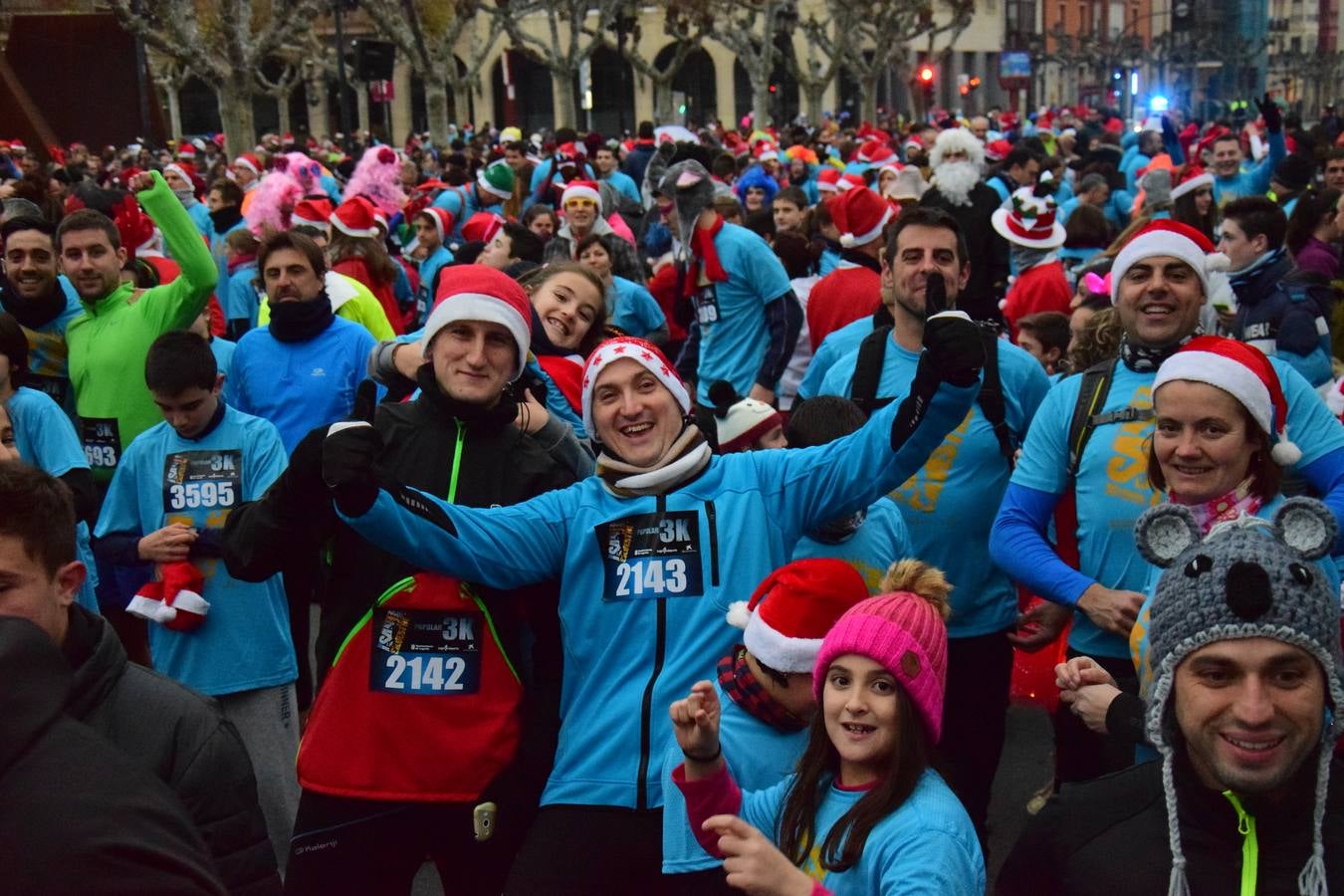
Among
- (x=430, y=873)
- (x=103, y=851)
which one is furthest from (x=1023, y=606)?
(x=103, y=851)

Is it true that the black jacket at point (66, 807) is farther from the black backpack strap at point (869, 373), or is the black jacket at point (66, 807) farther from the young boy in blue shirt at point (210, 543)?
the black backpack strap at point (869, 373)

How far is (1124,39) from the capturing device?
83750 mm

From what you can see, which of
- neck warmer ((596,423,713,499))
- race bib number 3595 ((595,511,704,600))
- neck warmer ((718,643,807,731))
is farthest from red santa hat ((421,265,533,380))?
neck warmer ((718,643,807,731))

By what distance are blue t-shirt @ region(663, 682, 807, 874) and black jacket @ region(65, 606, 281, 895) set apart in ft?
2.80

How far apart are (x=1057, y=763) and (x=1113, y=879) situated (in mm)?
2093

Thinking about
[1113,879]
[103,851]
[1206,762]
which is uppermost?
[103,851]

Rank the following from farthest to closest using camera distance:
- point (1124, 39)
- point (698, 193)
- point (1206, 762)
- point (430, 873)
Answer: point (1124, 39)
point (698, 193)
point (430, 873)
point (1206, 762)

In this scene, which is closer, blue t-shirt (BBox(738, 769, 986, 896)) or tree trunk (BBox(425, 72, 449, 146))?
blue t-shirt (BBox(738, 769, 986, 896))

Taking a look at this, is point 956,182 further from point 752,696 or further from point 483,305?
point 752,696

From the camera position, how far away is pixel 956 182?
33.4 feet

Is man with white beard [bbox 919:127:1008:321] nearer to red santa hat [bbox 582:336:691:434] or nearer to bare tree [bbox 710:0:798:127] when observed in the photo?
red santa hat [bbox 582:336:691:434]

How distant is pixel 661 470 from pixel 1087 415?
140cm

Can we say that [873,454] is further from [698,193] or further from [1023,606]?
[698,193]

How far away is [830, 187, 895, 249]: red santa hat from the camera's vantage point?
27.1 ft
